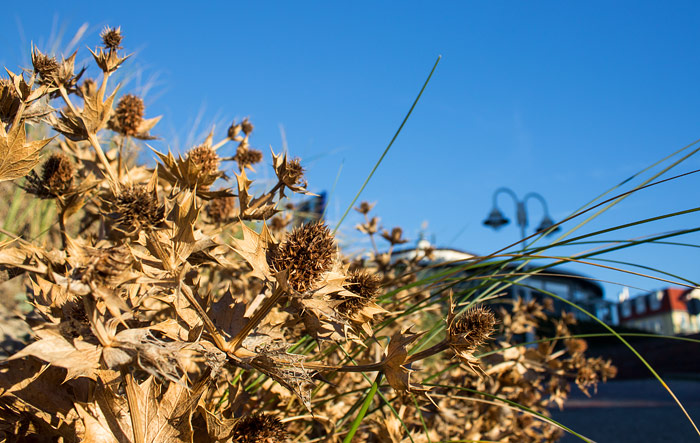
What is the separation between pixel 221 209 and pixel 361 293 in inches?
29.7

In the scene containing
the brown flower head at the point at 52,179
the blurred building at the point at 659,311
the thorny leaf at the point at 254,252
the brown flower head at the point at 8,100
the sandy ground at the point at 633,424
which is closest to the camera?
the thorny leaf at the point at 254,252

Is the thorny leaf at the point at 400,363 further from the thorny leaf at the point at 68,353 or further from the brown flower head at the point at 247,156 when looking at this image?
the brown flower head at the point at 247,156

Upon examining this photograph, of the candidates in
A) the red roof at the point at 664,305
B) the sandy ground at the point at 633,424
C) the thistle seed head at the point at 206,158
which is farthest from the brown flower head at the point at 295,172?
the red roof at the point at 664,305

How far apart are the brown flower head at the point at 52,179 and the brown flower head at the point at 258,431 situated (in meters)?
0.71

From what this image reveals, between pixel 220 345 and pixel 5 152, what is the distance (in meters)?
0.51

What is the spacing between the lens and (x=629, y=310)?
36.9 metres

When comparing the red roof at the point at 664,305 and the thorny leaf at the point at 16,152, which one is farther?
the red roof at the point at 664,305

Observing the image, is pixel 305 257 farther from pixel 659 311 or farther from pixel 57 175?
pixel 659 311

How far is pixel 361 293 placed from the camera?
104 centimetres

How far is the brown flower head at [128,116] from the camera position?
4.67 ft

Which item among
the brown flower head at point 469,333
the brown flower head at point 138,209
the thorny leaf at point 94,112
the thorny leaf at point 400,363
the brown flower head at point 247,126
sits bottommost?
the thorny leaf at point 400,363

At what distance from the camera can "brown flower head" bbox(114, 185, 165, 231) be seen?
2.94 feet

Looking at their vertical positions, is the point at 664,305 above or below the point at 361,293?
above

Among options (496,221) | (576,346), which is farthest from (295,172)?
(496,221)
